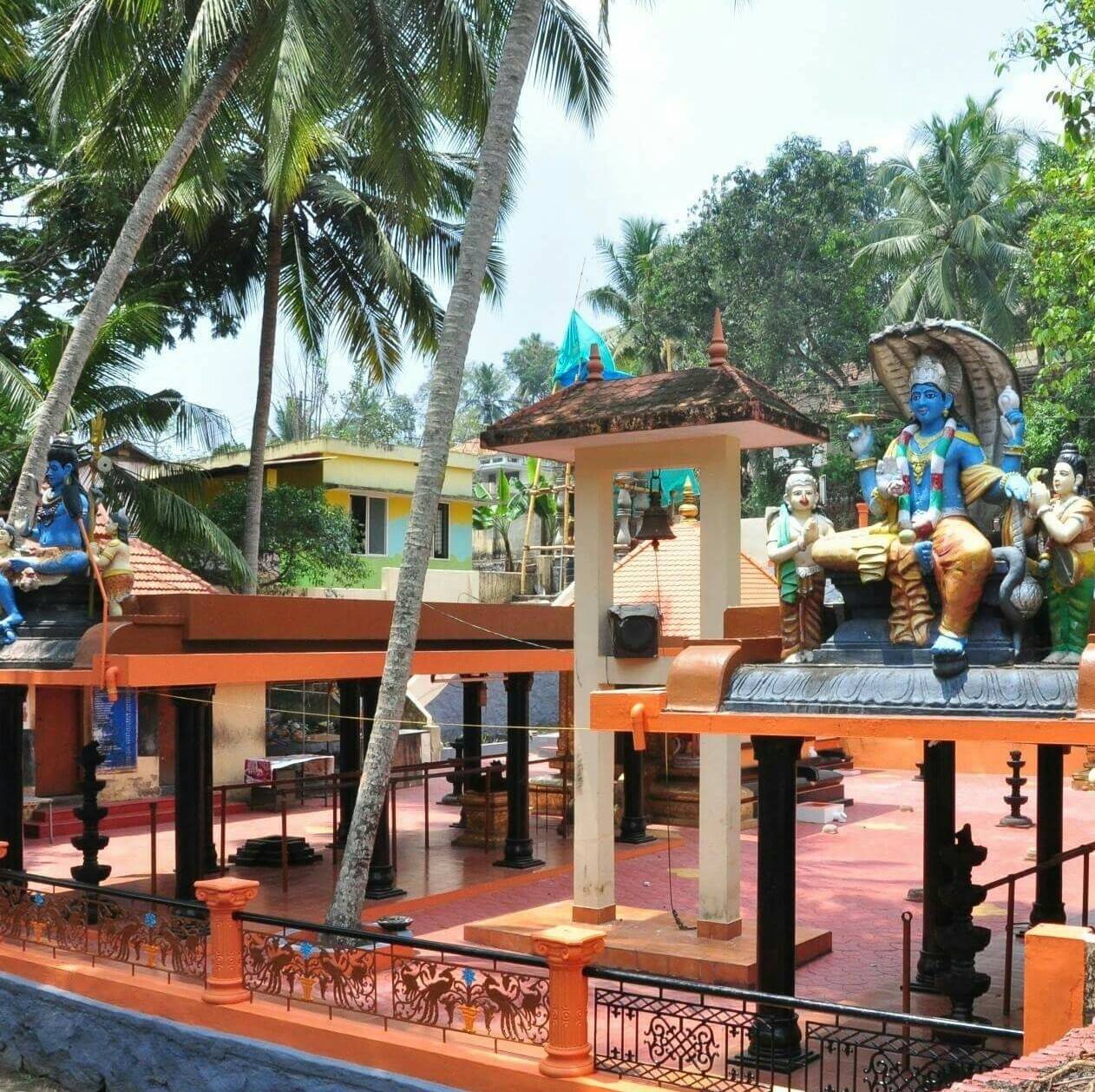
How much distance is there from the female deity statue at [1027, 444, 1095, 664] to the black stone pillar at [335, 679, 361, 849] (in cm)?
789

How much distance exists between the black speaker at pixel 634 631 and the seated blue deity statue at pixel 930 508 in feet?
12.9

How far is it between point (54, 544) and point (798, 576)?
271 inches

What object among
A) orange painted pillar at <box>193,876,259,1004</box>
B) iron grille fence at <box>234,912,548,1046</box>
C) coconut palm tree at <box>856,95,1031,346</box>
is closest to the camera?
iron grille fence at <box>234,912,548,1046</box>

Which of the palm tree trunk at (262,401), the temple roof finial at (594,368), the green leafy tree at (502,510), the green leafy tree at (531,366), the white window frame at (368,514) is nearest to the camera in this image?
the temple roof finial at (594,368)

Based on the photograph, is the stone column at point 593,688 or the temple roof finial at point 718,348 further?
the stone column at point 593,688

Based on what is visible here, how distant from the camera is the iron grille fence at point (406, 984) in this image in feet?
26.6

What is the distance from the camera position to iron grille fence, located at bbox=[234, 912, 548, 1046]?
812cm

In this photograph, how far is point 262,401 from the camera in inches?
876

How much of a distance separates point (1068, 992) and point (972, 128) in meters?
32.6

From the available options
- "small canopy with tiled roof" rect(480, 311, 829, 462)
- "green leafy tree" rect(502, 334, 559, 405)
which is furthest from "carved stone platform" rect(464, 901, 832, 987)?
"green leafy tree" rect(502, 334, 559, 405)

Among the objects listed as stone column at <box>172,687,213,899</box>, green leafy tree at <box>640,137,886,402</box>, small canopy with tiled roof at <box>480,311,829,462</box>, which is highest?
green leafy tree at <box>640,137,886,402</box>

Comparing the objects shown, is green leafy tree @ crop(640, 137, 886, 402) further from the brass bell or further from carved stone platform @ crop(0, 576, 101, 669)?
carved stone platform @ crop(0, 576, 101, 669)

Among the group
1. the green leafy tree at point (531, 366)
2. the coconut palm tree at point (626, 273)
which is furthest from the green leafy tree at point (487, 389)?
the coconut palm tree at point (626, 273)

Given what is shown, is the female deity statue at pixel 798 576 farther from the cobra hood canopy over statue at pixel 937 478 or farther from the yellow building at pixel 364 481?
the yellow building at pixel 364 481
